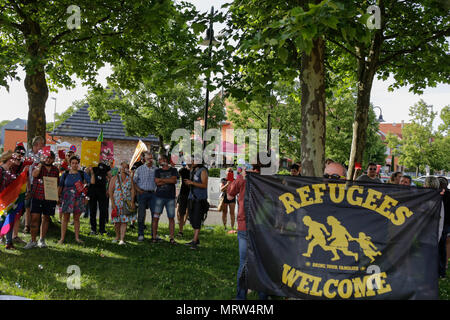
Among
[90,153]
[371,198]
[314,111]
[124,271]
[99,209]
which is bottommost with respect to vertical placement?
[124,271]

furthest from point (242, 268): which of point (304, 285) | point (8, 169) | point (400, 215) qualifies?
point (8, 169)

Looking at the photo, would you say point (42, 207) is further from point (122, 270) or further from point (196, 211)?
point (196, 211)

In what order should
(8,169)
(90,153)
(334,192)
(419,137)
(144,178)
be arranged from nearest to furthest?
(334,192)
(8,169)
(144,178)
(90,153)
(419,137)

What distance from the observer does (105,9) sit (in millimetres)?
9102

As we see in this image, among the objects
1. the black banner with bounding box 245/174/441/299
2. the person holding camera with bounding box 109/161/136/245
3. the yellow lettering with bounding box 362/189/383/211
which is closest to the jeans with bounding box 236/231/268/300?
the black banner with bounding box 245/174/441/299

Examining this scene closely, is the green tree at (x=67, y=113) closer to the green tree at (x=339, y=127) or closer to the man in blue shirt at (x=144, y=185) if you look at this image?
the green tree at (x=339, y=127)

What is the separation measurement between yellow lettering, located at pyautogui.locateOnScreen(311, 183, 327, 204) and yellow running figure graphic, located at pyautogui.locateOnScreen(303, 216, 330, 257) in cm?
26

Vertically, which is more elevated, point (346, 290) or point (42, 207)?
point (42, 207)

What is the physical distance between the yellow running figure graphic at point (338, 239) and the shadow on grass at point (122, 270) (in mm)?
1825

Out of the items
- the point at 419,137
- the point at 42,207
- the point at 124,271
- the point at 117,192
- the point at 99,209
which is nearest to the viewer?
the point at 124,271

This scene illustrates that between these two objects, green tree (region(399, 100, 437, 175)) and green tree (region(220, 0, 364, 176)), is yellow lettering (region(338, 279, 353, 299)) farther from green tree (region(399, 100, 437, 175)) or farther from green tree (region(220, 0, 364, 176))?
green tree (region(399, 100, 437, 175))

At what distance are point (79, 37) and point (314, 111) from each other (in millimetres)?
7049

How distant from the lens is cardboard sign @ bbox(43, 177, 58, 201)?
25.2 ft

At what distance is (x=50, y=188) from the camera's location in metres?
7.72
